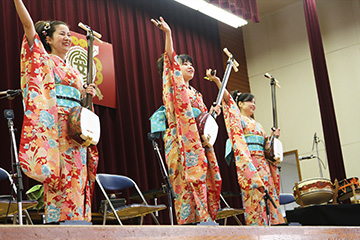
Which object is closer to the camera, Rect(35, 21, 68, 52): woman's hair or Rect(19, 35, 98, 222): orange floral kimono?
Rect(19, 35, 98, 222): orange floral kimono

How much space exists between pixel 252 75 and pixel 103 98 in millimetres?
3201

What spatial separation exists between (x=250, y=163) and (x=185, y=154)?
31.8 inches

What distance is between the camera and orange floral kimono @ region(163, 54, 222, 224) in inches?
128

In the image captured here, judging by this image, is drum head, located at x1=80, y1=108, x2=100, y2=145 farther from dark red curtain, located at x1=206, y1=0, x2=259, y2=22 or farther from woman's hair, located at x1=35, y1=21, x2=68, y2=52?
dark red curtain, located at x1=206, y1=0, x2=259, y2=22

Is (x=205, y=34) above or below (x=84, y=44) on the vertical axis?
above

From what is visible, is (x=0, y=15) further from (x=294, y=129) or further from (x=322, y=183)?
(x=294, y=129)

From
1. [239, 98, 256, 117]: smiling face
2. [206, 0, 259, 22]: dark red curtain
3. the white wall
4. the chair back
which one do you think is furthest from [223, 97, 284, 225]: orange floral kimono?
the white wall

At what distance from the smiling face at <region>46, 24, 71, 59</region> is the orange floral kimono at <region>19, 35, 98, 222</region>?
0.36 ft

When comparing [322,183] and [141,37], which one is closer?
[322,183]

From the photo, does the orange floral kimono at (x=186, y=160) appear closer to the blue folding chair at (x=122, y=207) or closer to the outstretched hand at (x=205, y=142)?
the outstretched hand at (x=205, y=142)

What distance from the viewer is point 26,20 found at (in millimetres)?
2520

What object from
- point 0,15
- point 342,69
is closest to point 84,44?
point 0,15

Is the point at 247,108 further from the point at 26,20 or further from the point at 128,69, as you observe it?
the point at 26,20

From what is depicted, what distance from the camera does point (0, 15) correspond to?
14.8 ft
